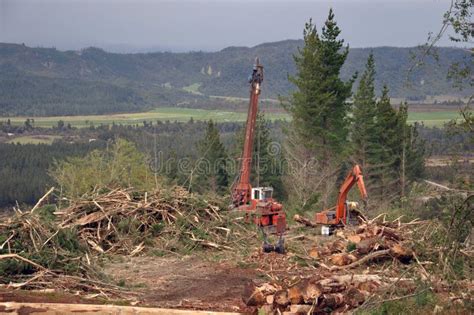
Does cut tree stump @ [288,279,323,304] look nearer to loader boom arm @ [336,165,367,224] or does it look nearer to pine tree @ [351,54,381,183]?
loader boom arm @ [336,165,367,224]

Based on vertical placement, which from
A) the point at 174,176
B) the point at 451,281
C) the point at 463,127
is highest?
the point at 463,127

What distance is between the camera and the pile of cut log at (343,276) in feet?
31.1

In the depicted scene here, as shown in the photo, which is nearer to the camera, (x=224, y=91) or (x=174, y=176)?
(x=174, y=176)

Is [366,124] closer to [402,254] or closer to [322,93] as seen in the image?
[322,93]

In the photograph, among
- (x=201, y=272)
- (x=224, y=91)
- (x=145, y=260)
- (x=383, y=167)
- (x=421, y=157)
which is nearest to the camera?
(x=201, y=272)

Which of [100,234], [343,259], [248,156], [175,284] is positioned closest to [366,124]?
[248,156]

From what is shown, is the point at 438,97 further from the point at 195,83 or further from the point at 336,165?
the point at 195,83

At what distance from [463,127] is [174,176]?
33.3 meters

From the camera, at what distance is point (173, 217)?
50.6 feet

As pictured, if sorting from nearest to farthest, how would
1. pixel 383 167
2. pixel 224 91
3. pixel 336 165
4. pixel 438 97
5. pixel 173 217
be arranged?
1. pixel 173 217
2. pixel 336 165
3. pixel 383 167
4. pixel 438 97
5. pixel 224 91

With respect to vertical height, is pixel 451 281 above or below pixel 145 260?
above

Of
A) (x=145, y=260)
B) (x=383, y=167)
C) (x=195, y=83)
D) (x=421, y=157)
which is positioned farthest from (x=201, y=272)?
(x=195, y=83)

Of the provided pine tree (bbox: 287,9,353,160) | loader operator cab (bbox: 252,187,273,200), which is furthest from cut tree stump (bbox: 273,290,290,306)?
pine tree (bbox: 287,9,353,160)

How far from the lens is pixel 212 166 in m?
42.1
